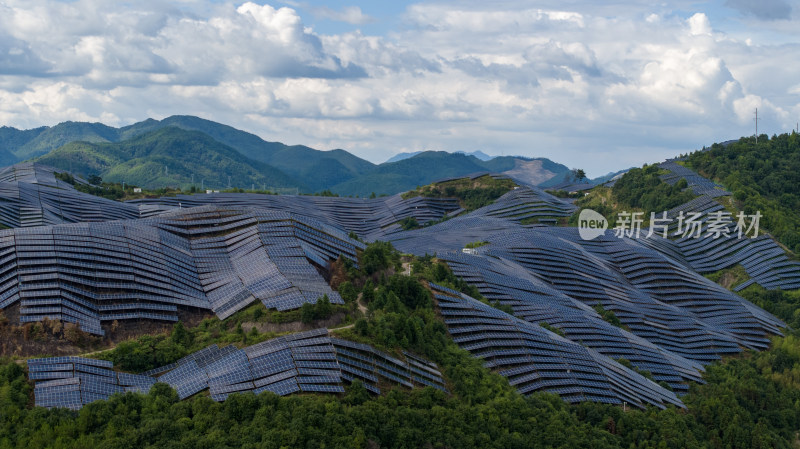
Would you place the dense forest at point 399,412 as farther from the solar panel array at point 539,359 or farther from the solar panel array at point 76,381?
the solar panel array at point 539,359

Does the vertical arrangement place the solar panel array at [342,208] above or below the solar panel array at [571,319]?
above

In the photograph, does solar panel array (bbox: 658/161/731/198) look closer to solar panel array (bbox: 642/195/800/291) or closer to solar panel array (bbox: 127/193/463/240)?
solar panel array (bbox: 642/195/800/291)

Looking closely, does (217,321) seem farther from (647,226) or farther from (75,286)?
(647,226)

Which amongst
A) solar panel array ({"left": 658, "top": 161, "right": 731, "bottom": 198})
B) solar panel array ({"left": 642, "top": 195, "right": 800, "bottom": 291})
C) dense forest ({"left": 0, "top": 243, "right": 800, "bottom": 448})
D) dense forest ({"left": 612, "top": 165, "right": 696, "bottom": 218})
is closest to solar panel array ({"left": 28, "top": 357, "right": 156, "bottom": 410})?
dense forest ({"left": 0, "top": 243, "right": 800, "bottom": 448})

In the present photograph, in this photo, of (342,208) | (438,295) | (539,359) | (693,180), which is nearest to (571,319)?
(539,359)

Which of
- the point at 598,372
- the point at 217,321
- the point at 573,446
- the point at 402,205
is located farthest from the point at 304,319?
the point at 402,205

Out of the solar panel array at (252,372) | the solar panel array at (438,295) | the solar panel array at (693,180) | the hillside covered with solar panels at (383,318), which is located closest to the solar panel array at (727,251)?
the solar panel array at (438,295)
